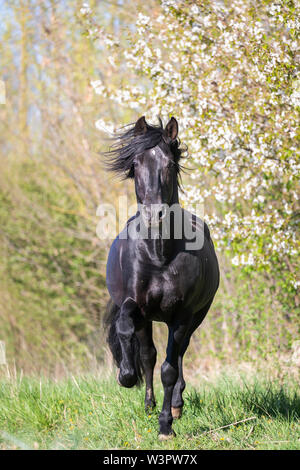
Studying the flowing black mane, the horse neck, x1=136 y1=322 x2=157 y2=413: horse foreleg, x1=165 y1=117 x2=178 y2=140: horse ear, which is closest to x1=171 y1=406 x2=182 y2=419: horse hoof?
x1=136 y1=322 x2=157 y2=413: horse foreleg

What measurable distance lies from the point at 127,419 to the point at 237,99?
3.98 metres

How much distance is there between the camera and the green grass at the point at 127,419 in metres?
4.20

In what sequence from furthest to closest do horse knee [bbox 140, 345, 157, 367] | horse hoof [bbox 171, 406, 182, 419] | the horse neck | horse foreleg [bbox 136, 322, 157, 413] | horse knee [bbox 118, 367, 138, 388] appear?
1. horse knee [bbox 140, 345, 157, 367]
2. horse foreleg [bbox 136, 322, 157, 413]
3. horse hoof [bbox 171, 406, 182, 419]
4. the horse neck
5. horse knee [bbox 118, 367, 138, 388]

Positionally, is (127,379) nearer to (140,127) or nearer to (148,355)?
(148,355)

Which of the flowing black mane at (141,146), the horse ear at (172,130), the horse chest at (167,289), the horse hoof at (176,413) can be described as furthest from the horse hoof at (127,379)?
the horse ear at (172,130)

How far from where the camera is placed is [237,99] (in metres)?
7.05

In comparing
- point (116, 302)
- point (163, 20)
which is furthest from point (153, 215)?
point (163, 20)

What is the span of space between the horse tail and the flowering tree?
5.80 ft

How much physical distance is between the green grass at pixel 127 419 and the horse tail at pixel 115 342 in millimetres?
241

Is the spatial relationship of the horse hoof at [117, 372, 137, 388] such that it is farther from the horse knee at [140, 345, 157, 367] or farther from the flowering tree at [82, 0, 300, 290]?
the flowering tree at [82, 0, 300, 290]

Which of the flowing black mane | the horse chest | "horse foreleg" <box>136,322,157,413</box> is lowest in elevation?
"horse foreleg" <box>136,322,157,413</box>

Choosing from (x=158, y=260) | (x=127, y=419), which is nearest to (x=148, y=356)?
(x=127, y=419)

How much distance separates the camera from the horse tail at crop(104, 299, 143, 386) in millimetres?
5477

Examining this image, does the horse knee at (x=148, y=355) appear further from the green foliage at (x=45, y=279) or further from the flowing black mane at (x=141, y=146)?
the green foliage at (x=45, y=279)
